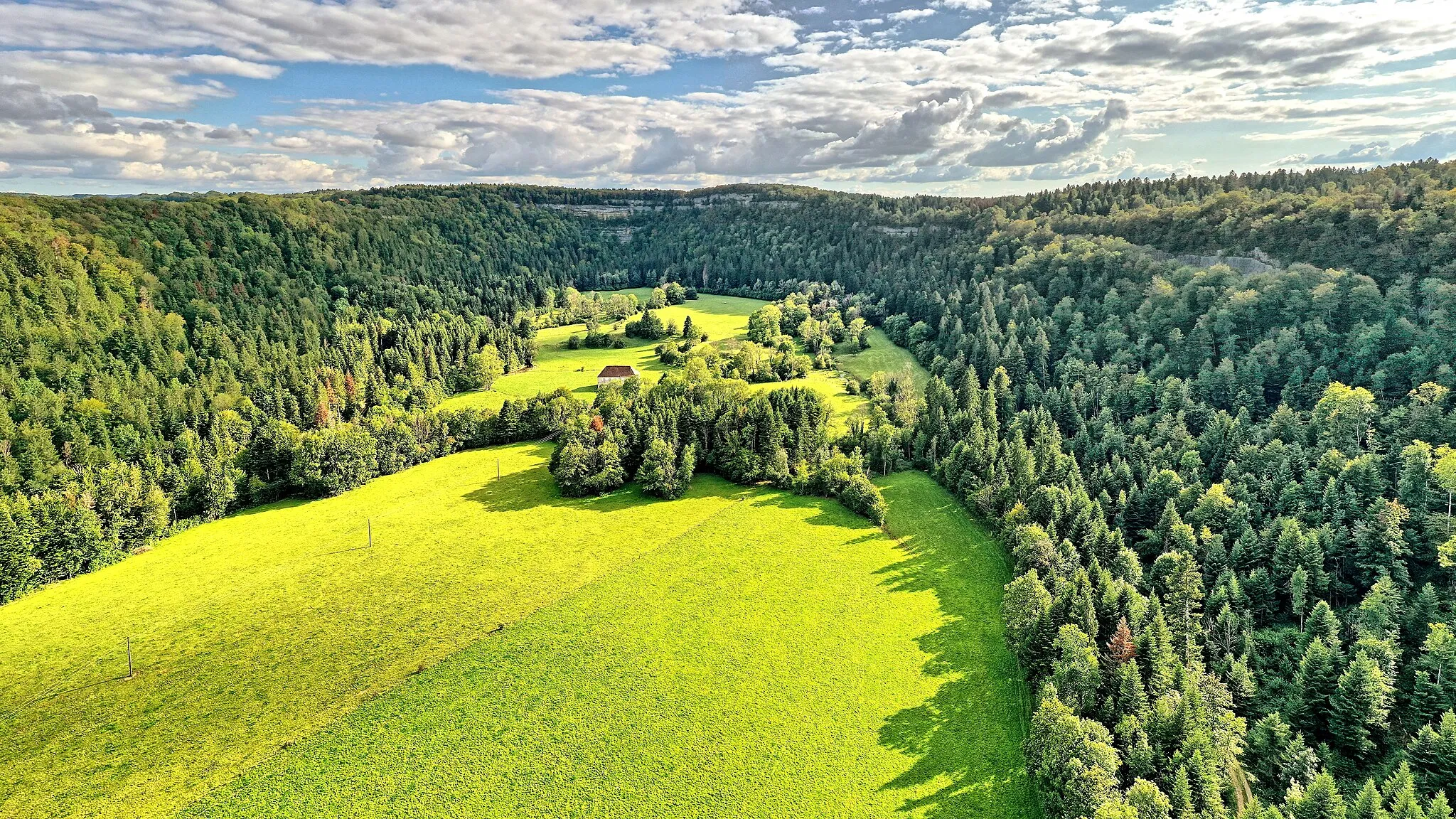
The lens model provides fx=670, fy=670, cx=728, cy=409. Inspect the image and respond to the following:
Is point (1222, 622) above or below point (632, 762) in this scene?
above

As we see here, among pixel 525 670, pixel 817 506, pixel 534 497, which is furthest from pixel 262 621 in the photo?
pixel 817 506

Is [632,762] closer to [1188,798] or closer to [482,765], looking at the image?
[482,765]

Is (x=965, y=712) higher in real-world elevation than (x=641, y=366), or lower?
lower

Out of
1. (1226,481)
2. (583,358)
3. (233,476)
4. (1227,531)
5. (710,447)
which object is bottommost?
(710,447)

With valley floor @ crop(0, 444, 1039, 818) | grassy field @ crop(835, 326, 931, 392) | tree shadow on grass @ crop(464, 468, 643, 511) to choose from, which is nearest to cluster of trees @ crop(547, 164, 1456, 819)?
grassy field @ crop(835, 326, 931, 392)

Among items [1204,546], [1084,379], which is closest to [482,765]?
[1204,546]

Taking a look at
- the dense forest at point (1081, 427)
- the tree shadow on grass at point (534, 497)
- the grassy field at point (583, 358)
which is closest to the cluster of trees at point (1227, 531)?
the dense forest at point (1081, 427)

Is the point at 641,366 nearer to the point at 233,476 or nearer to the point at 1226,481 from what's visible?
the point at 233,476
